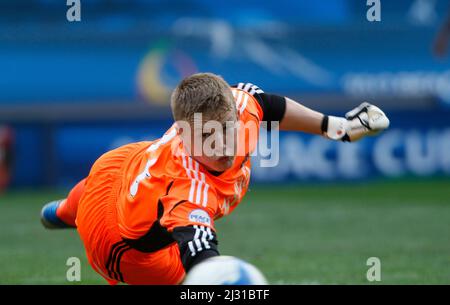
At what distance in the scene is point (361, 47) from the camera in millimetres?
15734

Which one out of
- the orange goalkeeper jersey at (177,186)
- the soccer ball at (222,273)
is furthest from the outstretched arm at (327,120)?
the soccer ball at (222,273)

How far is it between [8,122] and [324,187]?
16.5ft

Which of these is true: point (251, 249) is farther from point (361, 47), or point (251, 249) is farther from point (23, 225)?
point (361, 47)

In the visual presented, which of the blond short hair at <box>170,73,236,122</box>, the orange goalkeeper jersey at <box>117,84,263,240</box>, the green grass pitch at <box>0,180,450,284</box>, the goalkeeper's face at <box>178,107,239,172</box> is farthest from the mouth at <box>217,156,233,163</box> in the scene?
the green grass pitch at <box>0,180,450,284</box>

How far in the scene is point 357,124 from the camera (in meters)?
5.80

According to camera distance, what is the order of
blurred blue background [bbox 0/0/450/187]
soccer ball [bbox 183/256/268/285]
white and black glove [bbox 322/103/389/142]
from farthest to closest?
blurred blue background [bbox 0/0/450/187], white and black glove [bbox 322/103/389/142], soccer ball [bbox 183/256/268/285]

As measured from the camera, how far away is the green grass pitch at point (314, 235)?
7.46 metres

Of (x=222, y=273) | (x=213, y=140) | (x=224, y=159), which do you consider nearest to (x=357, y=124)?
(x=224, y=159)

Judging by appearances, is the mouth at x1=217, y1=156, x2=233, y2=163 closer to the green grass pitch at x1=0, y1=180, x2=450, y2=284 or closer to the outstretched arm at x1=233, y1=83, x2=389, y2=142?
the outstretched arm at x1=233, y1=83, x2=389, y2=142

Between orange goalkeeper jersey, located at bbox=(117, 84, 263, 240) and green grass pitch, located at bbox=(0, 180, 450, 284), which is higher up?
orange goalkeeper jersey, located at bbox=(117, 84, 263, 240)

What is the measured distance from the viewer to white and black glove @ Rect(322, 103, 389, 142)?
5.70 meters

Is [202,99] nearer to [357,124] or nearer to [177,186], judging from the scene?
[177,186]

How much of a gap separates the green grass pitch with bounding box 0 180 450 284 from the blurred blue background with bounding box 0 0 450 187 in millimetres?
525
